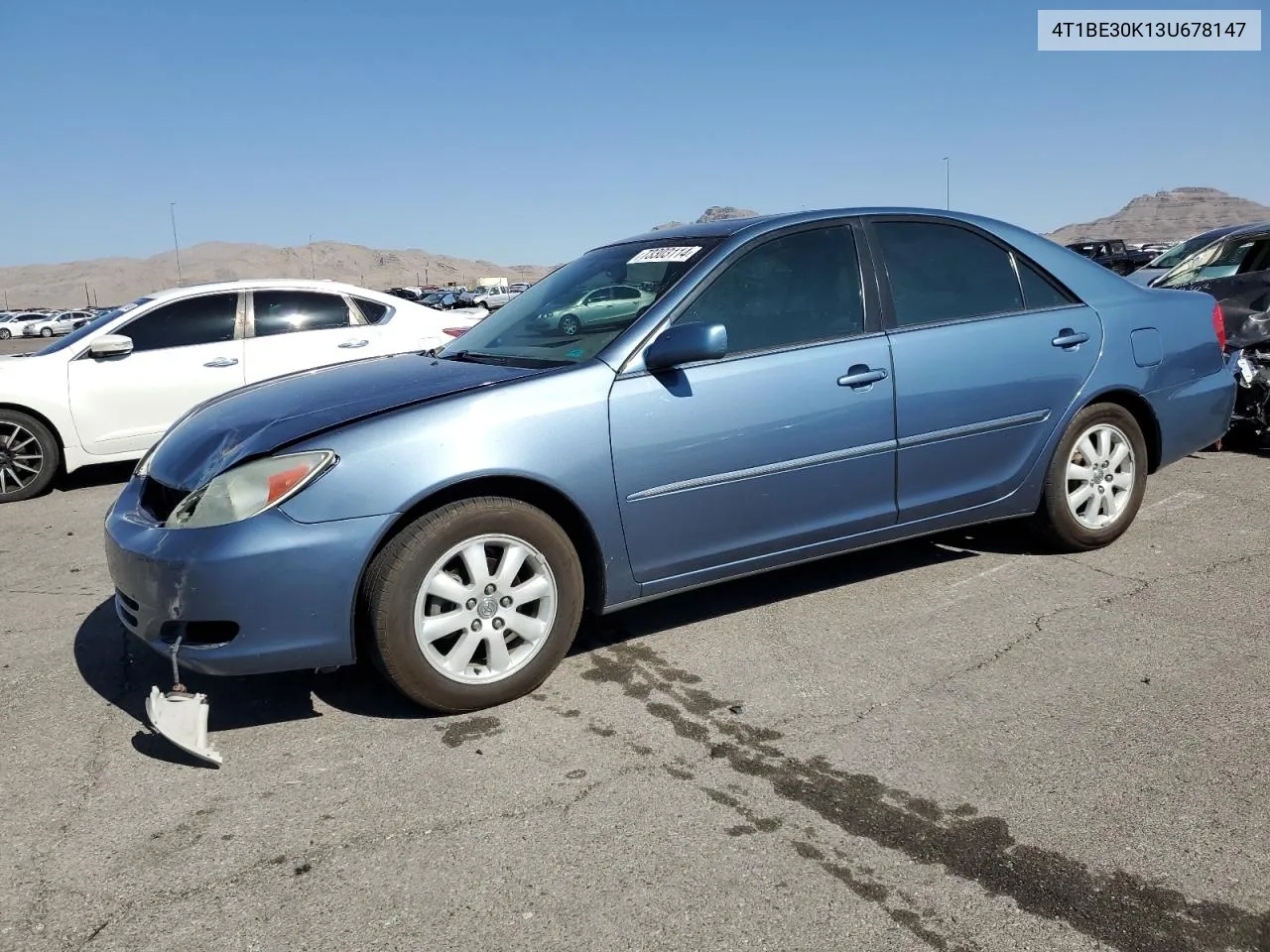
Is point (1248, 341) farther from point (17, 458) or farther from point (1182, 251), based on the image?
point (17, 458)

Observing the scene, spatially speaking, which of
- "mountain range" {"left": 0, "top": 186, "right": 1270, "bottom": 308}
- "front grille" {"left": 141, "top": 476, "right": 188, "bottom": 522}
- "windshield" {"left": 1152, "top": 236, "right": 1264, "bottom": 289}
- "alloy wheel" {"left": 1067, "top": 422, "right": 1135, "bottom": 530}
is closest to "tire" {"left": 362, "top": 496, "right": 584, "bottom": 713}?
"front grille" {"left": 141, "top": 476, "right": 188, "bottom": 522}

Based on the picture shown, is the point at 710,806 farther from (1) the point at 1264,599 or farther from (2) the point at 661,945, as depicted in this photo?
(1) the point at 1264,599

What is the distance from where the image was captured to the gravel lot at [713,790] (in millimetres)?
2324

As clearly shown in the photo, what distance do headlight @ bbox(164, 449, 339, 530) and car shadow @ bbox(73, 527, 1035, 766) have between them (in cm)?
74

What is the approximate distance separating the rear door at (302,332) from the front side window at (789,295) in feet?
15.2

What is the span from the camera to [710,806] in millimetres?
2775

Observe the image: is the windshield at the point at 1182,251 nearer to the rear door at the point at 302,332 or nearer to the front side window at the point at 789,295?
the front side window at the point at 789,295

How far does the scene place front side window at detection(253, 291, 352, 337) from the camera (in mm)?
7906

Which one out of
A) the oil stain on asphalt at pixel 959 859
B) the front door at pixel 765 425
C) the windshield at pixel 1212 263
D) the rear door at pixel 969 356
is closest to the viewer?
the oil stain on asphalt at pixel 959 859

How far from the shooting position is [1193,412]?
5.04 m

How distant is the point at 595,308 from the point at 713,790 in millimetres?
2013

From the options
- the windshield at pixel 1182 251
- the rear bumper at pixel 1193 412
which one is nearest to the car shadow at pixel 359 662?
the rear bumper at pixel 1193 412

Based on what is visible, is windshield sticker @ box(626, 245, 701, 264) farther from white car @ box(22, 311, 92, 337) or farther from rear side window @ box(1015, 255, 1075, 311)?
white car @ box(22, 311, 92, 337)

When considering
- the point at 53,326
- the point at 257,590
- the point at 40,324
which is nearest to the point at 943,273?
the point at 257,590
